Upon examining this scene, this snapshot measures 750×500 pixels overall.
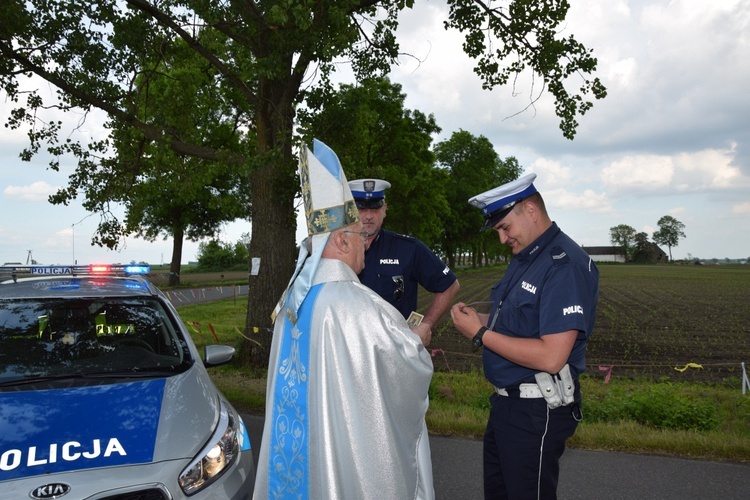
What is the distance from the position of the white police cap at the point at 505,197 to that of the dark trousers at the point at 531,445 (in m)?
0.89

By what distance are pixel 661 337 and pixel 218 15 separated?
1638 cm

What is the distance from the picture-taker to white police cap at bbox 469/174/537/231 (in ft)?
9.31

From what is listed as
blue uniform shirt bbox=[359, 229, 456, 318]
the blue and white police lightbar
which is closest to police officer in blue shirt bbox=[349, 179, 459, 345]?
blue uniform shirt bbox=[359, 229, 456, 318]

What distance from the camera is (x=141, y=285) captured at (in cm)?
539

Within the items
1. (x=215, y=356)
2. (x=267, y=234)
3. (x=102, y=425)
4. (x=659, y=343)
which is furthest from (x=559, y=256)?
(x=659, y=343)

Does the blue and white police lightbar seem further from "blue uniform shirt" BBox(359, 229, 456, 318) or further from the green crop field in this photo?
the green crop field

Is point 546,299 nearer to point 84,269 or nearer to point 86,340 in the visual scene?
point 86,340

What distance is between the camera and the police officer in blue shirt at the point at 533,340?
259 cm

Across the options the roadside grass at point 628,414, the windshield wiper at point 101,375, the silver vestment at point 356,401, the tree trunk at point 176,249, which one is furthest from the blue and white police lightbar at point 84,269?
the tree trunk at point 176,249

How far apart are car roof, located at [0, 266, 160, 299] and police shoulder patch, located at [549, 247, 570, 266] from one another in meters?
3.67

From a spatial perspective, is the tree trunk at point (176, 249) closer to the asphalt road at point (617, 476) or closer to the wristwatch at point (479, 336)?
the asphalt road at point (617, 476)

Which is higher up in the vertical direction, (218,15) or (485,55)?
(485,55)

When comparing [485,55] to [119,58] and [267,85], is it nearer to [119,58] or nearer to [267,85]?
[267,85]

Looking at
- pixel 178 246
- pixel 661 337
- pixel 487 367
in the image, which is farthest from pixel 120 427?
pixel 178 246
